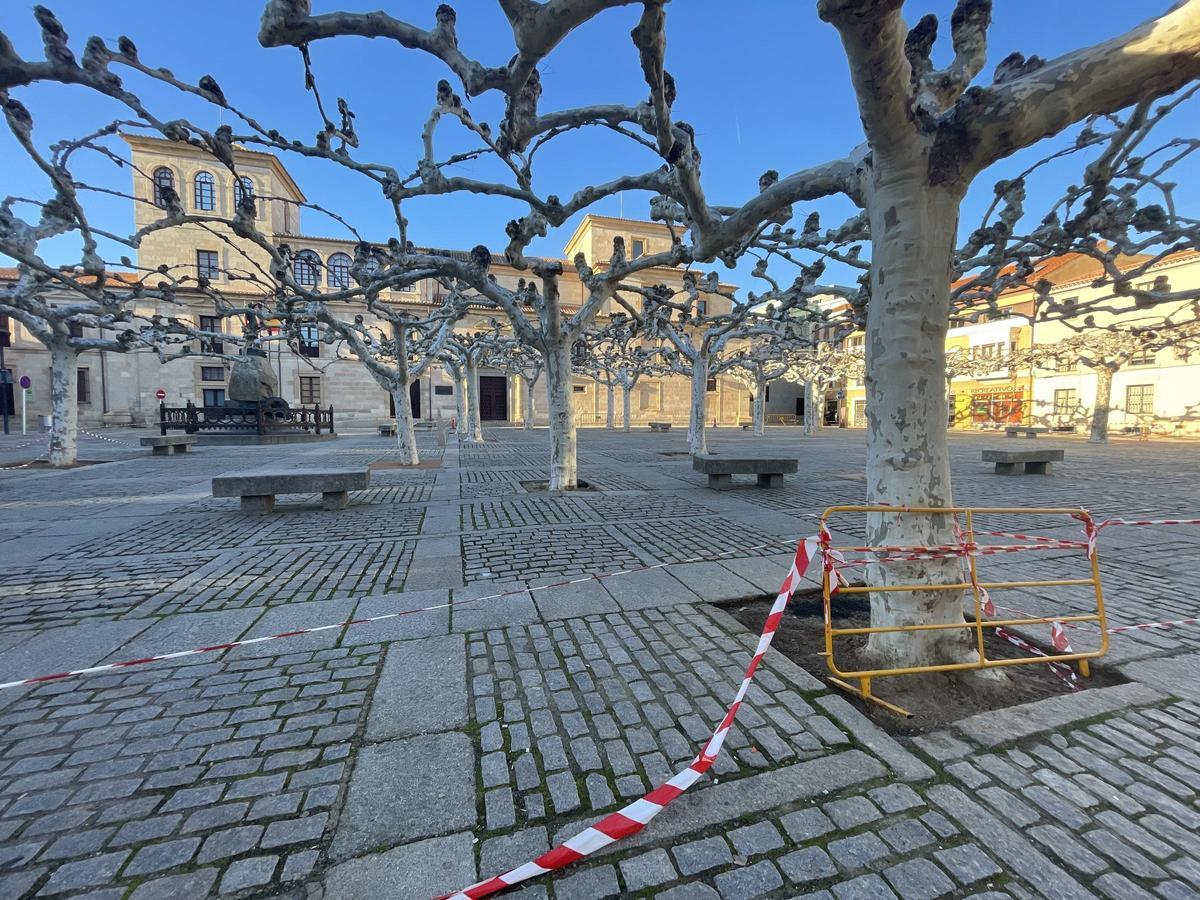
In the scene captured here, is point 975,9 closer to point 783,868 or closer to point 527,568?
point 783,868

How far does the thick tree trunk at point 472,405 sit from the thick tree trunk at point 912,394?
2047cm

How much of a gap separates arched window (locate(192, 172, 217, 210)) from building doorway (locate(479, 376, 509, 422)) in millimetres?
23973

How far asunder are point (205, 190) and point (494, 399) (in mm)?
26660

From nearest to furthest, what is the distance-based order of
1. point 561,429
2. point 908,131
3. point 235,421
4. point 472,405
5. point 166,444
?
point 908,131
point 561,429
point 166,444
point 235,421
point 472,405

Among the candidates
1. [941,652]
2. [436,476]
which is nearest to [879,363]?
[941,652]

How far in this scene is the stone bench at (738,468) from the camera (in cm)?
977

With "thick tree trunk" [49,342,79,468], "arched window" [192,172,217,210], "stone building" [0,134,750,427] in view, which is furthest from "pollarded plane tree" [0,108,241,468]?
"arched window" [192,172,217,210]

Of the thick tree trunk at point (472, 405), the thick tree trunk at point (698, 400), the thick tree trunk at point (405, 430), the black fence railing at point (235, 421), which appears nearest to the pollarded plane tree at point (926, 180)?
the thick tree trunk at point (405, 430)

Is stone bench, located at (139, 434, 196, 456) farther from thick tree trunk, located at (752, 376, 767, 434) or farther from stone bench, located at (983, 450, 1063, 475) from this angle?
thick tree trunk, located at (752, 376, 767, 434)

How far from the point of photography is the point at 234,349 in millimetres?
40625

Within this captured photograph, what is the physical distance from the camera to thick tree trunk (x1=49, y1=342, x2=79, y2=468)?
12.6 meters

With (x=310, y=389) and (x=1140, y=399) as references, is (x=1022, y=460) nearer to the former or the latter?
(x=1140, y=399)

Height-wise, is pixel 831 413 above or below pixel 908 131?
below

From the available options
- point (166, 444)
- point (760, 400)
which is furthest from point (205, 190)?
point (760, 400)
